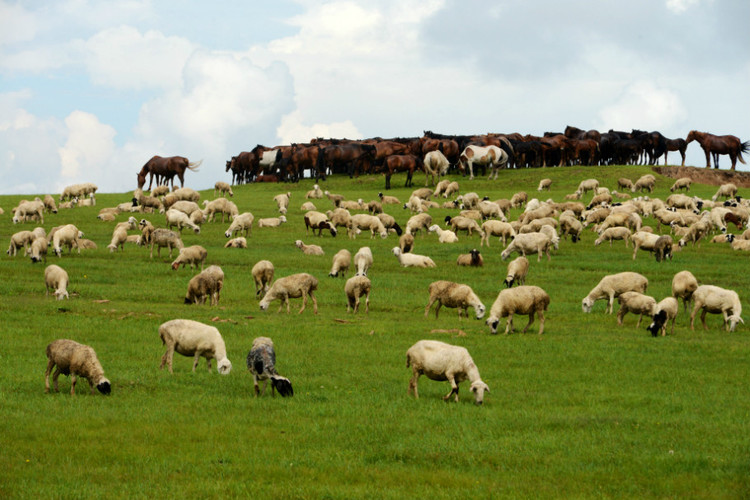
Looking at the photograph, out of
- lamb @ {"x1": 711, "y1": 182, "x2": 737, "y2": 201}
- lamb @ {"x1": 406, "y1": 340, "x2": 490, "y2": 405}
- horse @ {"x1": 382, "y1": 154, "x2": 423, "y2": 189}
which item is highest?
horse @ {"x1": 382, "y1": 154, "x2": 423, "y2": 189}

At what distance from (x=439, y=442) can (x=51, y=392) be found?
7.44m

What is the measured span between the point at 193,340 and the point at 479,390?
6017 millimetres

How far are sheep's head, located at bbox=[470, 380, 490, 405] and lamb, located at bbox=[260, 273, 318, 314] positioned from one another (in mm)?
10645

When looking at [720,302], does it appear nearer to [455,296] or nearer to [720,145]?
[455,296]

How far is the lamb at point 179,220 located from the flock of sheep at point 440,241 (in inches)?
2.4

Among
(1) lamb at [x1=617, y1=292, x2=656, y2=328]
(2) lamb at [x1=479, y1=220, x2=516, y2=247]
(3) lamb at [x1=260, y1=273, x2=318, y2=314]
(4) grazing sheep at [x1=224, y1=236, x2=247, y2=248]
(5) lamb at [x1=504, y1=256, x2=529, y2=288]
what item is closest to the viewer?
(1) lamb at [x1=617, y1=292, x2=656, y2=328]

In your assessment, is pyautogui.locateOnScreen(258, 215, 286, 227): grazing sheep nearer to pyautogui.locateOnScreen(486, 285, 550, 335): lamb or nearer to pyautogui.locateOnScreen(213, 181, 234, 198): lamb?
pyautogui.locateOnScreen(213, 181, 234, 198): lamb

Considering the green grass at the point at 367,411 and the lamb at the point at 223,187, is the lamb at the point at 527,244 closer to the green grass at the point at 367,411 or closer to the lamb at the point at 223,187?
the green grass at the point at 367,411

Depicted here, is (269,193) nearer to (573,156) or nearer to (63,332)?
(573,156)

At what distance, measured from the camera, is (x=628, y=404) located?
15.6m

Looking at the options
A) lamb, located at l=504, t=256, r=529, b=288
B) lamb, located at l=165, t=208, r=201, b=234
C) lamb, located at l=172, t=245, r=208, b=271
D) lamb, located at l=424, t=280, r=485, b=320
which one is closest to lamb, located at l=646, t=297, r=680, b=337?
lamb, located at l=424, t=280, r=485, b=320

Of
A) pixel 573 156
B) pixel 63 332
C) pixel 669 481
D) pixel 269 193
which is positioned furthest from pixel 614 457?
pixel 573 156

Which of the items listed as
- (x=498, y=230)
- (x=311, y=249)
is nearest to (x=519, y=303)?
(x=311, y=249)

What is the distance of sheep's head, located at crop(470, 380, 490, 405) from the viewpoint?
Answer: 14859mm
